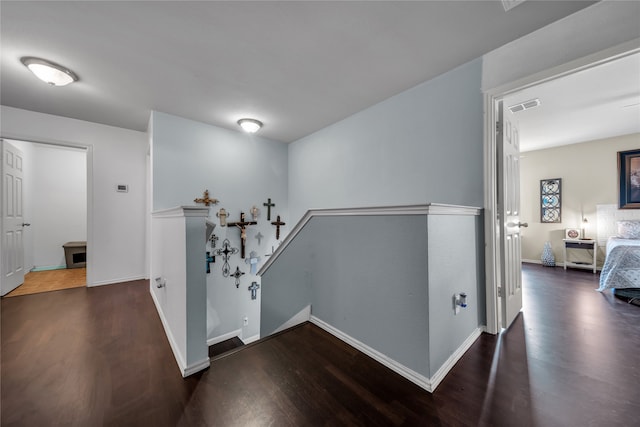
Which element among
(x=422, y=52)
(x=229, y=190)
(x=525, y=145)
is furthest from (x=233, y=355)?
(x=525, y=145)

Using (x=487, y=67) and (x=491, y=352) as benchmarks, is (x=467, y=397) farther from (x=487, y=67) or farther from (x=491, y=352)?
(x=487, y=67)

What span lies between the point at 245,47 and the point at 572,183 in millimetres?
6267

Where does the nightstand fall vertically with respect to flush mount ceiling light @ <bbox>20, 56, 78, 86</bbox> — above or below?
below

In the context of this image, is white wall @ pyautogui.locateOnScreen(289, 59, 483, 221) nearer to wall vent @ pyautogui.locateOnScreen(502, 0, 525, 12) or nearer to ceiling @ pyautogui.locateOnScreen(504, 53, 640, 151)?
ceiling @ pyautogui.locateOnScreen(504, 53, 640, 151)

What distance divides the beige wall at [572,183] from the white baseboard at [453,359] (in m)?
4.44

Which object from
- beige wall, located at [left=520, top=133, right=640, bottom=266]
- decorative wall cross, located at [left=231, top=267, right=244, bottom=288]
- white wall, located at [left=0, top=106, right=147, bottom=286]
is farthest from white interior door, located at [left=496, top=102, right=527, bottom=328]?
white wall, located at [left=0, top=106, right=147, bottom=286]

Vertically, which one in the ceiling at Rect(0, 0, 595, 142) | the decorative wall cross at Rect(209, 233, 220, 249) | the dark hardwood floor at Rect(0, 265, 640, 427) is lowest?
the dark hardwood floor at Rect(0, 265, 640, 427)

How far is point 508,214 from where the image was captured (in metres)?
2.17

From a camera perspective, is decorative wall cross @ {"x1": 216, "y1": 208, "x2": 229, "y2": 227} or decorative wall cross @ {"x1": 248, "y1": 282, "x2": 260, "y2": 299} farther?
decorative wall cross @ {"x1": 248, "y1": 282, "x2": 260, "y2": 299}

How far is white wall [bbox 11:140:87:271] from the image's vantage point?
4262 millimetres

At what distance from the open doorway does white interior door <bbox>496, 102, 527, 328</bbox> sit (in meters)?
5.97

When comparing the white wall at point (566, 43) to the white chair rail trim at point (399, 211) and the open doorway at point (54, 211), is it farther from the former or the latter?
the open doorway at point (54, 211)

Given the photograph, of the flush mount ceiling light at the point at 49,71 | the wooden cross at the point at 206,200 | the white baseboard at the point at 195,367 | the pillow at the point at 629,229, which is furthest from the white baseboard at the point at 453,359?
the pillow at the point at 629,229

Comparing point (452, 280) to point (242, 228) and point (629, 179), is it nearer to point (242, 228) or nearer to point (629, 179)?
point (242, 228)
